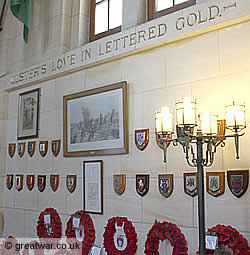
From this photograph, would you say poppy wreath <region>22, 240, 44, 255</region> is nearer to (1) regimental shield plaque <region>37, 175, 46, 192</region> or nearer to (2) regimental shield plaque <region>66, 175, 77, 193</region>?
(1) regimental shield plaque <region>37, 175, 46, 192</region>

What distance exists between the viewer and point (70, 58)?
491 cm

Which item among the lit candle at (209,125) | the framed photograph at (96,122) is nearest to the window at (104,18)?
the framed photograph at (96,122)

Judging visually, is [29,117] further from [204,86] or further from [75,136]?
[204,86]

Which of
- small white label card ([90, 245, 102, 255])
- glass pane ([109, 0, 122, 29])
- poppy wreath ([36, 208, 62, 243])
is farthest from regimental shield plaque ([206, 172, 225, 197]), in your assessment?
glass pane ([109, 0, 122, 29])

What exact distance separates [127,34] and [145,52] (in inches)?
13.1

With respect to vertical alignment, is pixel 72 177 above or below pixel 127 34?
below

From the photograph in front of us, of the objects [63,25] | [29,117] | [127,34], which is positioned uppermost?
[63,25]

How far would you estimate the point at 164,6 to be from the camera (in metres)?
4.25

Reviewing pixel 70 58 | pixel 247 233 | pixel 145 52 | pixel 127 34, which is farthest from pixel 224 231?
pixel 70 58

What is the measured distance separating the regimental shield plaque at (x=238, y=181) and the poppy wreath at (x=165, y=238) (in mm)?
697

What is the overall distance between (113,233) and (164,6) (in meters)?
2.66

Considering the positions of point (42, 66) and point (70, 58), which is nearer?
point (70, 58)

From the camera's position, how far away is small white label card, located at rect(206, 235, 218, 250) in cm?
317

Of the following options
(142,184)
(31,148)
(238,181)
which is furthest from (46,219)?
(238,181)
